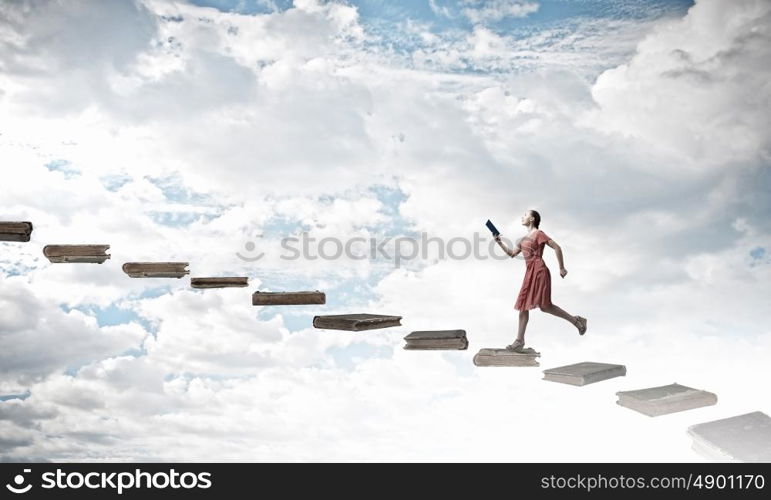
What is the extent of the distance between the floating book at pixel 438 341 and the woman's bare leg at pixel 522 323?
0.99 meters

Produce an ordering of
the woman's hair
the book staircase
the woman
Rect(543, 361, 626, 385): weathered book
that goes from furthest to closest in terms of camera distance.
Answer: the woman's hair
the woman
Rect(543, 361, 626, 385): weathered book
the book staircase

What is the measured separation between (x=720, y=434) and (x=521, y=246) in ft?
14.2

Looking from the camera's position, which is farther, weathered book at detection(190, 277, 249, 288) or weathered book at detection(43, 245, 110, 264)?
weathered book at detection(190, 277, 249, 288)

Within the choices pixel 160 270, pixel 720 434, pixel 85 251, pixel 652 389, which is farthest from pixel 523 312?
pixel 85 251

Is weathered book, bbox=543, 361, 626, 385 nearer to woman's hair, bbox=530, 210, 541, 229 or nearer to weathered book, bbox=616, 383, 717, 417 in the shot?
weathered book, bbox=616, 383, 717, 417

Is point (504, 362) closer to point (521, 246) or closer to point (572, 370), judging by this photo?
point (572, 370)

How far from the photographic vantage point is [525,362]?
11.9m

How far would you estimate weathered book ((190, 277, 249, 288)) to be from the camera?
499 inches

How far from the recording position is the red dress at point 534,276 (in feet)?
38.8

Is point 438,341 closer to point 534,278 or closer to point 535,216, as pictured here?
point 534,278

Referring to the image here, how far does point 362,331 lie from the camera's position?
12484 mm

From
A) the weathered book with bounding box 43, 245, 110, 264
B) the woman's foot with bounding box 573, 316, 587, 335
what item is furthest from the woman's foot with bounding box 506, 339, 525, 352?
the weathered book with bounding box 43, 245, 110, 264

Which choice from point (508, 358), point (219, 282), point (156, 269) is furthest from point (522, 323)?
point (156, 269)

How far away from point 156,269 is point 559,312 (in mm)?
7563
